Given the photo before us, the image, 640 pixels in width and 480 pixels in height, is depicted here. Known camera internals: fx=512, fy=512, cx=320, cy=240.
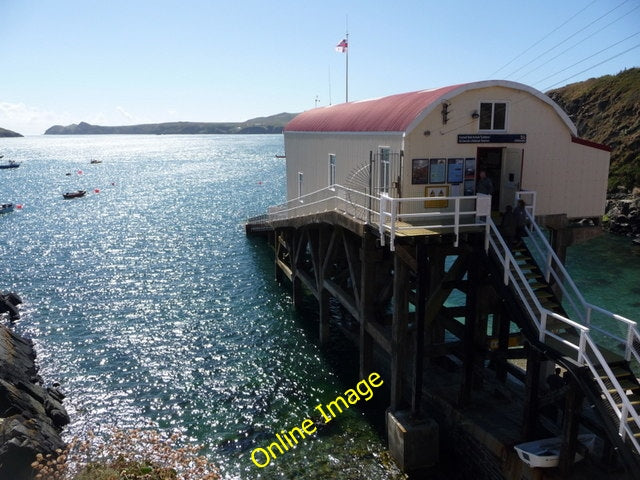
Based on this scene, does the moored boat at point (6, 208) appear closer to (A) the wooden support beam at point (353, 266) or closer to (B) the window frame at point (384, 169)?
(A) the wooden support beam at point (353, 266)

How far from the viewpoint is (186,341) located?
24.8 meters

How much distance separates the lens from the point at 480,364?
1625 cm

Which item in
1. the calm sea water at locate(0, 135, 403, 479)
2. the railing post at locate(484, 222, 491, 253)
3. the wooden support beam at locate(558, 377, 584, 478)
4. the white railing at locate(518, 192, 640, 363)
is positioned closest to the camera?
the white railing at locate(518, 192, 640, 363)

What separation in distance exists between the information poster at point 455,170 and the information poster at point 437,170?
0.43 feet

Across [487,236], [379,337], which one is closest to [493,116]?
[487,236]

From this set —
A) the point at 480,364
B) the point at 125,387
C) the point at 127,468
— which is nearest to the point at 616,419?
the point at 480,364

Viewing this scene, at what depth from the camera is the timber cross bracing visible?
11.0 metres

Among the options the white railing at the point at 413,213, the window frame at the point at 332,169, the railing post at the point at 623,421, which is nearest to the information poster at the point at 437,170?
the white railing at the point at 413,213

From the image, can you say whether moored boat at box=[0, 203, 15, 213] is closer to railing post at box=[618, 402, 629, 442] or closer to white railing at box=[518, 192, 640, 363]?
white railing at box=[518, 192, 640, 363]

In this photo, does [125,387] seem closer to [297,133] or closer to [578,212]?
[297,133]

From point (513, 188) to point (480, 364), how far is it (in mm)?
5655

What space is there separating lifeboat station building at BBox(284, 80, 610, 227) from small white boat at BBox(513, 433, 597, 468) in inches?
277

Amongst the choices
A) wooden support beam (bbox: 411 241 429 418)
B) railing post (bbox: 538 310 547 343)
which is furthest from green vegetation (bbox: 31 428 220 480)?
railing post (bbox: 538 310 547 343)

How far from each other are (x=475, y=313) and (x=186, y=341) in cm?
1500
